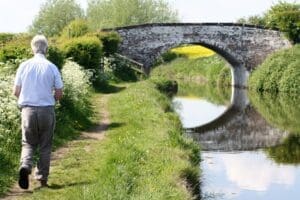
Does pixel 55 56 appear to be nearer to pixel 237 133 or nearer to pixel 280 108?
pixel 237 133

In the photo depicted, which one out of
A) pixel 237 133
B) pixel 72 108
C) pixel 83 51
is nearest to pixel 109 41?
pixel 83 51

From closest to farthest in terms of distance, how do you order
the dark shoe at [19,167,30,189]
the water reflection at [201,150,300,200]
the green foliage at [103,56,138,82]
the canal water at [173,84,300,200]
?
the dark shoe at [19,167,30,189] < the water reflection at [201,150,300,200] < the canal water at [173,84,300,200] < the green foliage at [103,56,138,82]

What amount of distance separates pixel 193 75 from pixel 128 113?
39.5 m

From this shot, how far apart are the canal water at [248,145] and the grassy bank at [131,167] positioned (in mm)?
990

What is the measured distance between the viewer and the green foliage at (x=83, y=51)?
85.3ft

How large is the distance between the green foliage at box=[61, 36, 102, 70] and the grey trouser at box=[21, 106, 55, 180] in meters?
17.2

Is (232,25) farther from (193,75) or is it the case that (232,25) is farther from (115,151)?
(115,151)

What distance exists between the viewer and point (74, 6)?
198 ft

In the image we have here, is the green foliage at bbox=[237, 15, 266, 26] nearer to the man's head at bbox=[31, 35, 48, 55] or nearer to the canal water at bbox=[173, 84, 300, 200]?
the canal water at bbox=[173, 84, 300, 200]

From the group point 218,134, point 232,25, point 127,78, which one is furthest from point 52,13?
point 218,134

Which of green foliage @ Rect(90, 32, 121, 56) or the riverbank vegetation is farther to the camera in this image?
the riverbank vegetation

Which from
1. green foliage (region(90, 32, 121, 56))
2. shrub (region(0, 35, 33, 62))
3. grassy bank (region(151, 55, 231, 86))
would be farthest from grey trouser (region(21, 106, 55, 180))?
grassy bank (region(151, 55, 231, 86))

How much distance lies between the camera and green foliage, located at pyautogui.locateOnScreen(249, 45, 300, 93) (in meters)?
35.9

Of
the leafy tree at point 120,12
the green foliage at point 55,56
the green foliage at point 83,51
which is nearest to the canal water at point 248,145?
the green foliage at point 55,56
